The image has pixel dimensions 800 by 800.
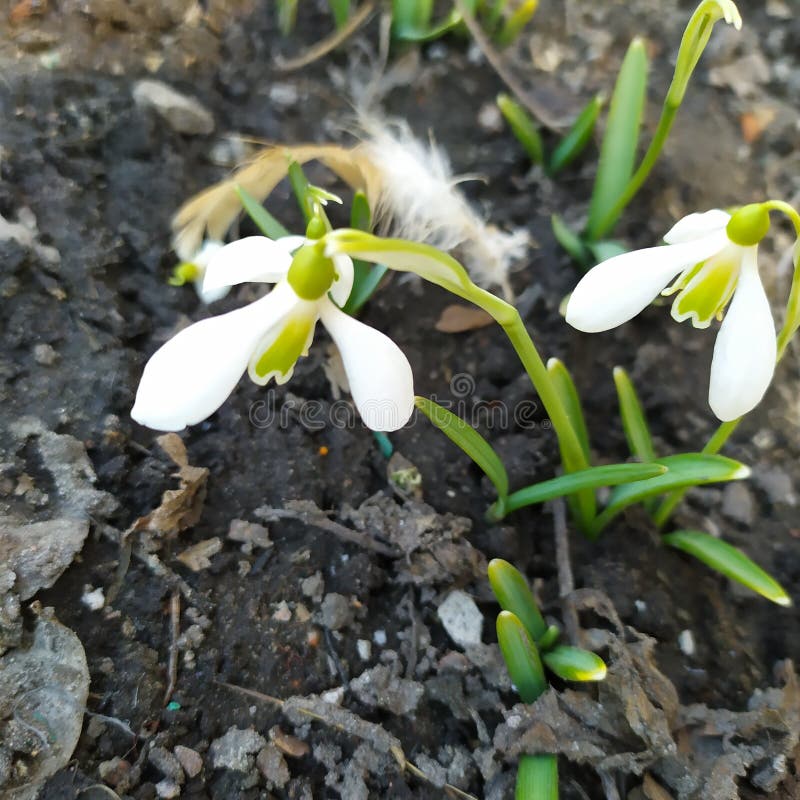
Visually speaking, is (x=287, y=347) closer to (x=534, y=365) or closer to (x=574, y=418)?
(x=534, y=365)

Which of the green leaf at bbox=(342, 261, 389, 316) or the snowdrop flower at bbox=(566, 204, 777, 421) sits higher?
the snowdrop flower at bbox=(566, 204, 777, 421)

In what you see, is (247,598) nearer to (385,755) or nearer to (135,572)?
(135,572)

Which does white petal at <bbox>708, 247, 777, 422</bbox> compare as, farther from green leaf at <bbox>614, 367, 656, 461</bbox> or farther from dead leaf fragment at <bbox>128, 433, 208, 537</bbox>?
dead leaf fragment at <bbox>128, 433, 208, 537</bbox>

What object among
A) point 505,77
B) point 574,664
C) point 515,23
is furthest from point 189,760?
point 515,23

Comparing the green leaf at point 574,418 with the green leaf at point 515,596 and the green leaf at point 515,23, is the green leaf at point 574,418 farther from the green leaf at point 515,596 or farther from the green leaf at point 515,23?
the green leaf at point 515,23

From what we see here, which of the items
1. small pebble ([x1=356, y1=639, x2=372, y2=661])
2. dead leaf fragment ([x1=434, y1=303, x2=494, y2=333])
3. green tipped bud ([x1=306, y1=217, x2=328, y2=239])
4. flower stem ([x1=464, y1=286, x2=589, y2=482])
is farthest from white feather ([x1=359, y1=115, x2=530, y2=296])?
small pebble ([x1=356, y1=639, x2=372, y2=661])

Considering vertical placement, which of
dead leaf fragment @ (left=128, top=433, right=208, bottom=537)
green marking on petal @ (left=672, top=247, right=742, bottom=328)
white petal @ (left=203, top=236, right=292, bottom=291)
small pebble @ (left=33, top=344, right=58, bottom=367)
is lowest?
dead leaf fragment @ (left=128, top=433, right=208, bottom=537)
